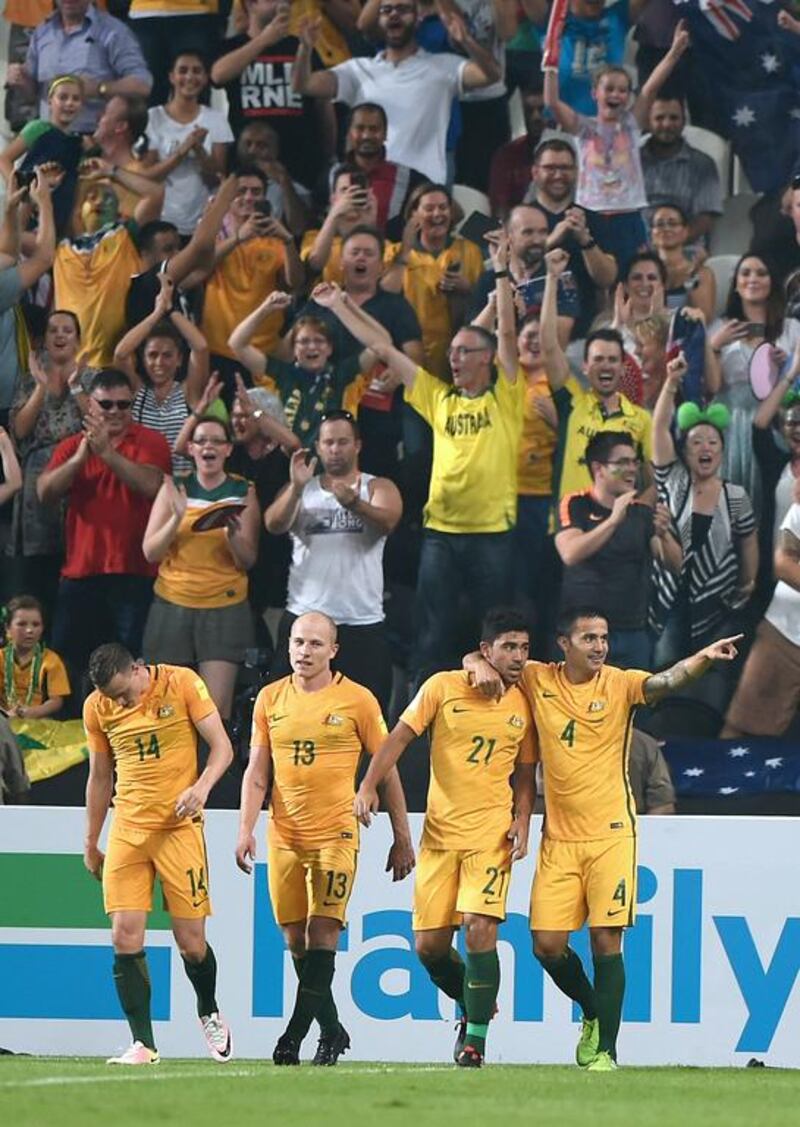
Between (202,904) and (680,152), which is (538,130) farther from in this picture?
(202,904)

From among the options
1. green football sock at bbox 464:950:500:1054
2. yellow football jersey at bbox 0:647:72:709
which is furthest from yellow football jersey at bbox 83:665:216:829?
yellow football jersey at bbox 0:647:72:709

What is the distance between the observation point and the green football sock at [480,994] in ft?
32.1

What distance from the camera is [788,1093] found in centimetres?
869

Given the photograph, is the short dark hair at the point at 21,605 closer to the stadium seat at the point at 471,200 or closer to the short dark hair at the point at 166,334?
the short dark hair at the point at 166,334

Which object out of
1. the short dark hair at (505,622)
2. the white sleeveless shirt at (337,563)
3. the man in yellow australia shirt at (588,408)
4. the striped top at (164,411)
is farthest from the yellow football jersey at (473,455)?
the short dark hair at (505,622)

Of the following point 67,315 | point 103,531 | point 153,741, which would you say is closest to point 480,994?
point 153,741

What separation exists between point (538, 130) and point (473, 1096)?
8.25 meters

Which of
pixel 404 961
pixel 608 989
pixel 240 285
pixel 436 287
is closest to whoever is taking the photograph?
pixel 608 989

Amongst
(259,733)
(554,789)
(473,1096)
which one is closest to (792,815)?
(554,789)

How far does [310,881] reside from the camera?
10039 millimetres

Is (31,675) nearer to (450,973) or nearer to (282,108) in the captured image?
(450,973)

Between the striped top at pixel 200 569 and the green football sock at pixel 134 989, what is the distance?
3.32 meters

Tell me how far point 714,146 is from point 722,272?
108 cm

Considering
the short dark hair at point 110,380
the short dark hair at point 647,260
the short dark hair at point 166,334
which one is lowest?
the short dark hair at point 110,380
